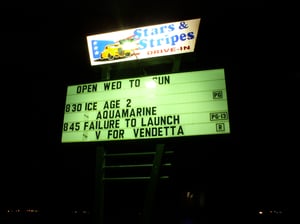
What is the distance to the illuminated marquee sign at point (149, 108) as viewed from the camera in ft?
19.4

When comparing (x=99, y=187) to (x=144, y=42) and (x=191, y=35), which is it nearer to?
(x=144, y=42)

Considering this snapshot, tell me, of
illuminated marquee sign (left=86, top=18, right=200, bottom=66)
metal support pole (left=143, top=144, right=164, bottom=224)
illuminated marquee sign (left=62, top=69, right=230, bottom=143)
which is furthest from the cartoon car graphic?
metal support pole (left=143, top=144, right=164, bottom=224)

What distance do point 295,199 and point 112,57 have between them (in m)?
20.7

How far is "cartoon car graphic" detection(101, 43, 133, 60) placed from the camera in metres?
7.30

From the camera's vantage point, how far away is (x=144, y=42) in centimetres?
712

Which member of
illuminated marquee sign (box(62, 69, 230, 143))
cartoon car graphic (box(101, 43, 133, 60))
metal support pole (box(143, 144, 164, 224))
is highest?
cartoon car graphic (box(101, 43, 133, 60))

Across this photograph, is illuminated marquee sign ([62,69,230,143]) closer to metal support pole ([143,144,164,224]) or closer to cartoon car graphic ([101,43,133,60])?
metal support pole ([143,144,164,224])

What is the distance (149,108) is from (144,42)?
189 cm

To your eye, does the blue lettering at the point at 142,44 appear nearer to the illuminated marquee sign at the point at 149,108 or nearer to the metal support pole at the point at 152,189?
the illuminated marquee sign at the point at 149,108

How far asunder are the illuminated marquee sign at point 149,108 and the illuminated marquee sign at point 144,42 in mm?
754

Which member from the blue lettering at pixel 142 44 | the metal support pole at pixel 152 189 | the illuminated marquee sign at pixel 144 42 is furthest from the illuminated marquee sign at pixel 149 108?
the blue lettering at pixel 142 44

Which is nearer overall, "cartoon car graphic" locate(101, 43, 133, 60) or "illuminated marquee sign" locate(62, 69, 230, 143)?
"illuminated marquee sign" locate(62, 69, 230, 143)

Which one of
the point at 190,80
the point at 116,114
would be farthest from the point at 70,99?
the point at 190,80

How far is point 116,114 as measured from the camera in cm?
648
